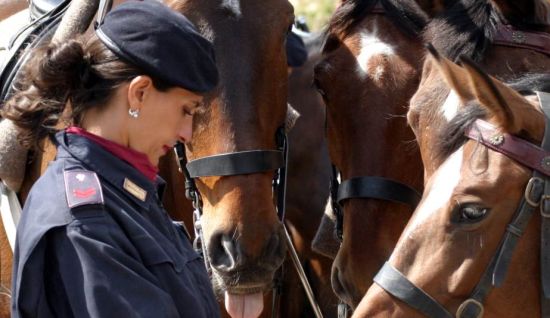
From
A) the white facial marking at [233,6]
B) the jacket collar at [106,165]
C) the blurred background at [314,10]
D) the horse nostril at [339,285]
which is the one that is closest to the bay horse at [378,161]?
the horse nostril at [339,285]

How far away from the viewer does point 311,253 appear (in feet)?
18.0

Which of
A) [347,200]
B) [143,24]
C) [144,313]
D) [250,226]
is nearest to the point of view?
[144,313]

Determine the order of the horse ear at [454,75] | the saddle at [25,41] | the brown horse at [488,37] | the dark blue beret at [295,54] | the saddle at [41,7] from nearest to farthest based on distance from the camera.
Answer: the horse ear at [454,75] < the brown horse at [488,37] < the saddle at [25,41] < the saddle at [41,7] < the dark blue beret at [295,54]

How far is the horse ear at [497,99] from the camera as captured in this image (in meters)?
2.56

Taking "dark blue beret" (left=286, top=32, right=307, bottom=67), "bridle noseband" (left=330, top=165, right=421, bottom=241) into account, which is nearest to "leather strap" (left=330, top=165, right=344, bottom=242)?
A: "bridle noseband" (left=330, top=165, right=421, bottom=241)

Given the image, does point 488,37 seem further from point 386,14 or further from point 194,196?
point 194,196

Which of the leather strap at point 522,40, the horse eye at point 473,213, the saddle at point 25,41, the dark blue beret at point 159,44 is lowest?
the saddle at point 25,41

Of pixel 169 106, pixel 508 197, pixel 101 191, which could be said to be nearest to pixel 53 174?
pixel 101 191

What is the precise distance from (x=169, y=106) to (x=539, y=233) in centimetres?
103

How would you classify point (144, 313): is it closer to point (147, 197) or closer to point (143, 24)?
point (147, 197)

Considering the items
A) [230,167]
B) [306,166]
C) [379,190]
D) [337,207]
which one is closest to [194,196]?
[230,167]

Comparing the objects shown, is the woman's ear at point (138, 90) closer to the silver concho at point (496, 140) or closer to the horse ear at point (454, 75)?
the horse ear at point (454, 75)

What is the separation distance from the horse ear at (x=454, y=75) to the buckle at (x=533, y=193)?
328mm

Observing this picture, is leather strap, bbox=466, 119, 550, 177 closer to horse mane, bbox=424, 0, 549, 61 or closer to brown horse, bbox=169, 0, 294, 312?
horse mane, bbox=424, 0, 549, 61
